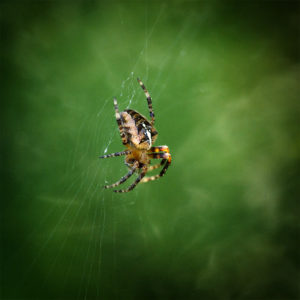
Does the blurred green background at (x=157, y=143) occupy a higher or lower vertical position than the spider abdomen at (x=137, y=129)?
higher

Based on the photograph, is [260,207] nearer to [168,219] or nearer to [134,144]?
[168,219]

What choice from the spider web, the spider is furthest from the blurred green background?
the spider

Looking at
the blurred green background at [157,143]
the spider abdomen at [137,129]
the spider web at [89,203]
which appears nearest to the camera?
the spider abdomen at [137,129]

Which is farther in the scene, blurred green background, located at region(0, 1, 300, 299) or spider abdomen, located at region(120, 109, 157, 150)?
blurred green background, located at region(0, 1, 300, 299)

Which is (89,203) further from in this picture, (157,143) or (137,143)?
(157,143)

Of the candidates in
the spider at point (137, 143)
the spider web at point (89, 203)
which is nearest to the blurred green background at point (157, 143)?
the spider web at point (89, 203)

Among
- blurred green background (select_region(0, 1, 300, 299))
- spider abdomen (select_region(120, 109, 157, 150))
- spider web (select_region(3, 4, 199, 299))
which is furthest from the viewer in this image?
blurred green background (select_region(0, 1, 300, 299))

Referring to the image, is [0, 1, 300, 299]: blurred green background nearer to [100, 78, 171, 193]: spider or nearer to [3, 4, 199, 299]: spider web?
[3, 4, 199, 299]: spider web

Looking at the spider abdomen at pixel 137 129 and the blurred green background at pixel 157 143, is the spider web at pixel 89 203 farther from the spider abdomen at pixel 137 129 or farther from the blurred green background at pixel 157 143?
the spider abdomen at pixel 137 129
